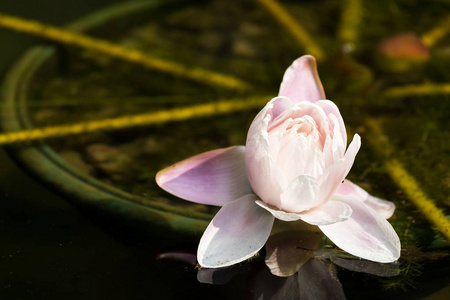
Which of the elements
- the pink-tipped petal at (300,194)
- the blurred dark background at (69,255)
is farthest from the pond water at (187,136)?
the pink-tipped petal at (300,194)

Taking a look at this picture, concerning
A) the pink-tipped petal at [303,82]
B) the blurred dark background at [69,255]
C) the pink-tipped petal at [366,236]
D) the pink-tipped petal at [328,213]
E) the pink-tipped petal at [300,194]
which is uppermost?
the pink-tipped petal at [303,82]

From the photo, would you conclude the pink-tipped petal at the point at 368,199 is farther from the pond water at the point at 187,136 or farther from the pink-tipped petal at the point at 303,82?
the pink-tipped petal at the point at 303,82

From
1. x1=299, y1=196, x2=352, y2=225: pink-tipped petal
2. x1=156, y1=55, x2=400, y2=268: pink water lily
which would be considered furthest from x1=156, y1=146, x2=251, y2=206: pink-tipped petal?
x1=299, y1=196, x2=352, y2=225: pink-tipped petal

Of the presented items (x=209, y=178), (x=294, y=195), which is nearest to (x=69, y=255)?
(x=209, y=178)

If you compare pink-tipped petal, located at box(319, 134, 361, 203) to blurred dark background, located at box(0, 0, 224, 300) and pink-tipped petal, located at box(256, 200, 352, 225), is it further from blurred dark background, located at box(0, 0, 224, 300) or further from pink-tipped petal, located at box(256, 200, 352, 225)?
blurred dark background, located at box(0, 0, 224, 300)

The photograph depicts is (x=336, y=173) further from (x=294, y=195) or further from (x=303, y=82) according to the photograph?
(x=303, y=82)

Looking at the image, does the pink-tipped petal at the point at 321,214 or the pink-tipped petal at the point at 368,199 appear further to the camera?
the pink-tipped petal at the point at 368,199

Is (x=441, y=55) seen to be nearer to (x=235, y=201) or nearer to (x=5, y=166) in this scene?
(x=235, y=201)
